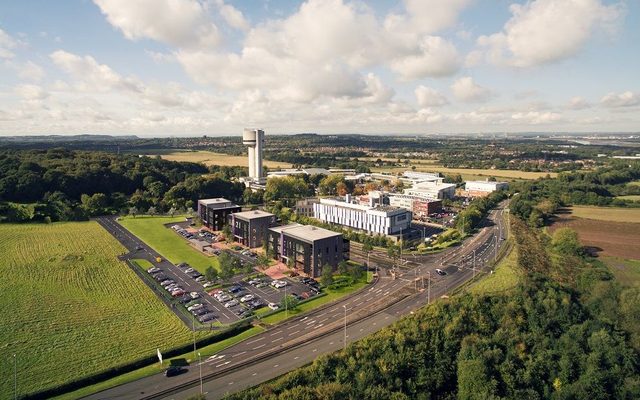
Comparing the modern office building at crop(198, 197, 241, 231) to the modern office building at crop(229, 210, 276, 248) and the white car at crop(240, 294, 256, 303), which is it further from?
the white car at crop(240, 294, 256, 303)

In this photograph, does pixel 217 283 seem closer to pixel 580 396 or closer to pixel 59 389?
pixel 59 389

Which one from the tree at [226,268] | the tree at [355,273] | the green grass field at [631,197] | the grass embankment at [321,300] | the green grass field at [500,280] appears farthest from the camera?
the green grass field at [631,197]

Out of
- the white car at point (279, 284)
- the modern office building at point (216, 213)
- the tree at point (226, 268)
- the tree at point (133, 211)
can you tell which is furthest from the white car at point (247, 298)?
the tree at point (133, 211)

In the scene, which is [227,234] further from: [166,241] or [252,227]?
[166,241]

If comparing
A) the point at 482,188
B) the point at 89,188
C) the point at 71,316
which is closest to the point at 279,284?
the point at 71,316

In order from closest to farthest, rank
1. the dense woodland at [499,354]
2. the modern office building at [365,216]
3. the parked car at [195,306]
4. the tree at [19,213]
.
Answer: the dense woodland at [499,354]
the parked car at [195,306]
the modern office building at [365,216]
the tree at [19,213]

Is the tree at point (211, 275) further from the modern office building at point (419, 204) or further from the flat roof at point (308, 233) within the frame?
the modern office building at point (419, 204)

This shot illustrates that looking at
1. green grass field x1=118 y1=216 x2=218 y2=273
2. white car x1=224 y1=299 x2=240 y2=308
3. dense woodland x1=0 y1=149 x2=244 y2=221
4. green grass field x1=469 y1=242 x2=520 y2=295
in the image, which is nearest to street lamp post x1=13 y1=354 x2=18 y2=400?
white car x1=224 y1=299 x2=240 y2=308
